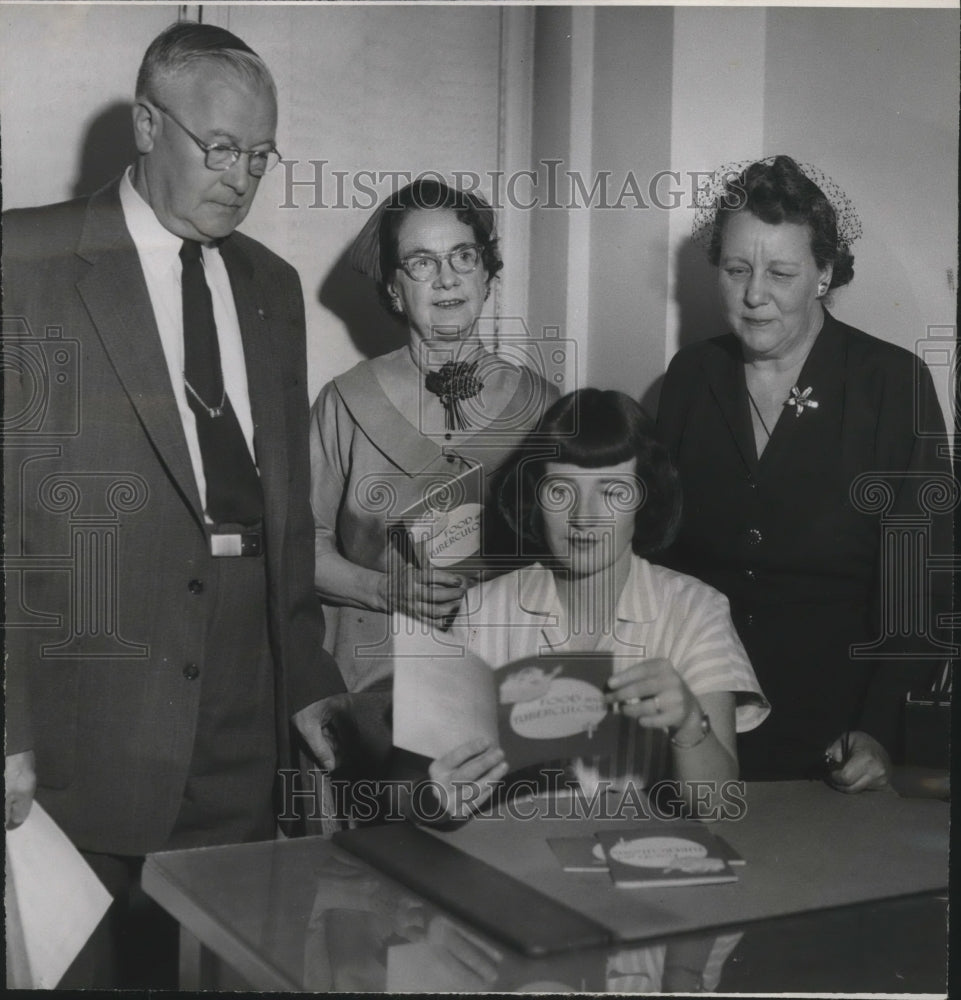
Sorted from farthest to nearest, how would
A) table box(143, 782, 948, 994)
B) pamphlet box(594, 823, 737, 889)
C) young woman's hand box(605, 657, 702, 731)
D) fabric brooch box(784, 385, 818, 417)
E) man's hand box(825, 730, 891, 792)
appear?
fabric brooch box(784, 385, 818, 417)
man's hand box(825, 730, 891, 792)
young woman's hand box(605, 657, 702, 731)
pamphlet box(594, 823, 737, 889)
table box(143, 782, 948, 994)

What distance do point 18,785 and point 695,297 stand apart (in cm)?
155

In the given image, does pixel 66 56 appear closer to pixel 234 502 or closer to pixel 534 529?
pixel 234 502

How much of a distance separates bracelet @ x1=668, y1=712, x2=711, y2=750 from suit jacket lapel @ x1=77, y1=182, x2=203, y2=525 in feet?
3.04

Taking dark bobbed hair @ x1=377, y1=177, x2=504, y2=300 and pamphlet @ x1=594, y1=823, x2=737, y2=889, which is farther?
dark bobbed hair @ x1=377, y1=177, x2=504, y2=300

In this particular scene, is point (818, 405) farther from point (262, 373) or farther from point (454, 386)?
point (262, 373)

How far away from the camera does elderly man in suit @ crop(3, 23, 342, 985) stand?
2264mm

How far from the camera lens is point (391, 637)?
2373 mm

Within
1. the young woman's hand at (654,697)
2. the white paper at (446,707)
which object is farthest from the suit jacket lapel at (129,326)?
the young woman's hand at (654,697)

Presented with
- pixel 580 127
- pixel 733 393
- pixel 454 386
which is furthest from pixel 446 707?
pixel 580 127

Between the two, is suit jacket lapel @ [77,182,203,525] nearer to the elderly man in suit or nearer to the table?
the elderly man in suit

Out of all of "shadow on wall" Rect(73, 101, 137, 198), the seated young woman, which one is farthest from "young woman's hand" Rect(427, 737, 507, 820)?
"shadow on wall" Rect(73, 101, 137, 198)

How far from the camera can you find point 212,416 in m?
2.31

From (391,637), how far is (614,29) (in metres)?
1.22

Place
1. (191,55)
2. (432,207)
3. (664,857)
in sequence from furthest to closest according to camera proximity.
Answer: (432,207), (191,55), (664,857)
